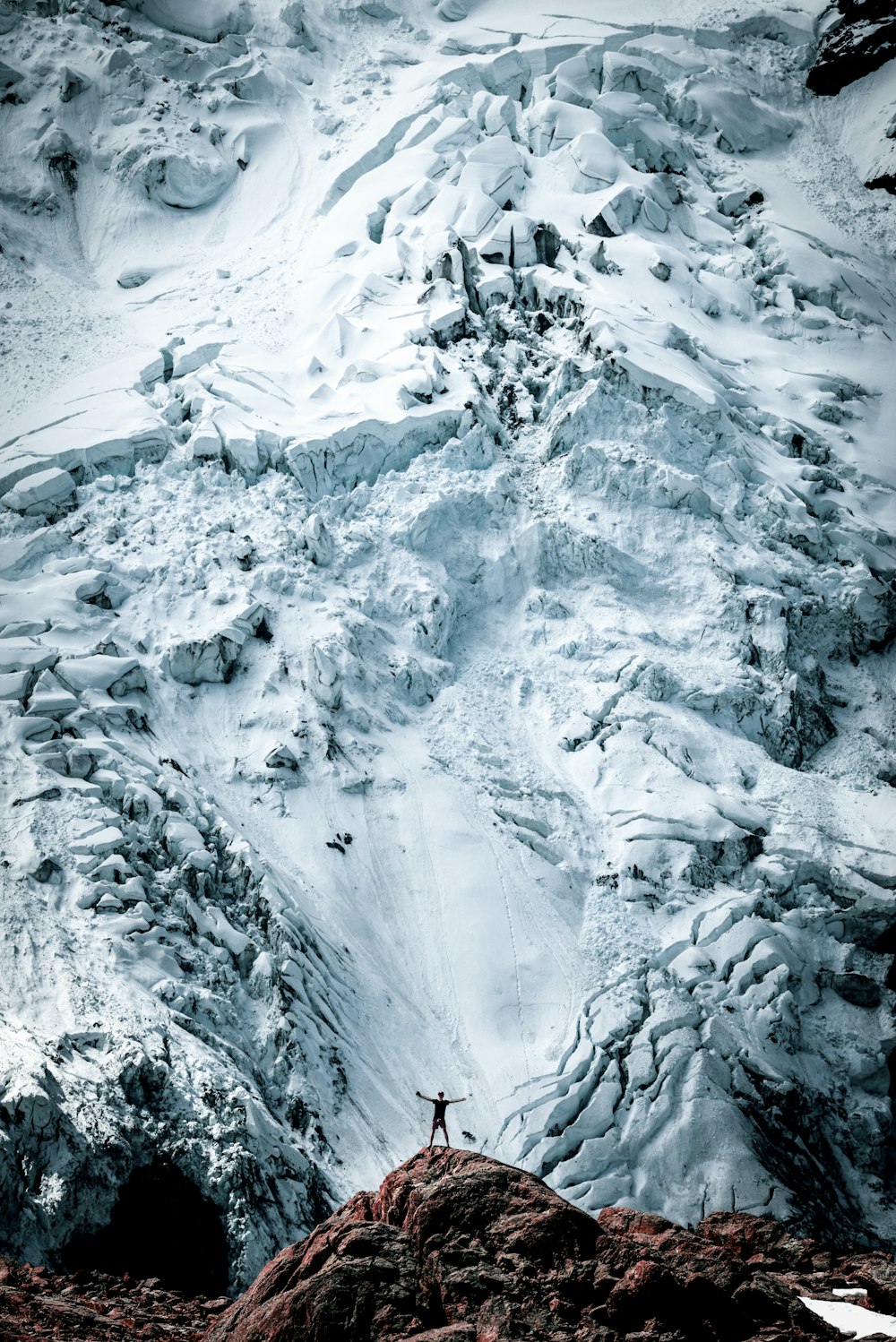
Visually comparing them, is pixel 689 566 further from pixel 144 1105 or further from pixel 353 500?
pixel 144 1105

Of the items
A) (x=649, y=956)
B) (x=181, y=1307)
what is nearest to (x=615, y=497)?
(x=649, y=956)

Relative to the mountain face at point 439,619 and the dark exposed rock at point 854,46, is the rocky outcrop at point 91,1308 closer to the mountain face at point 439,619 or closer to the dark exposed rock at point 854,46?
the mountain face at point 439,619

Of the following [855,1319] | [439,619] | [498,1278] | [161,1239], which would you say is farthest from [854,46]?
[498,1278]

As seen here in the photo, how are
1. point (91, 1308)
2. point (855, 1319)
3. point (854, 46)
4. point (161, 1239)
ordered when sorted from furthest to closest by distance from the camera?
point (854, 46) → point (161, 1239) → point (91, 1308) → point (855, 1319)

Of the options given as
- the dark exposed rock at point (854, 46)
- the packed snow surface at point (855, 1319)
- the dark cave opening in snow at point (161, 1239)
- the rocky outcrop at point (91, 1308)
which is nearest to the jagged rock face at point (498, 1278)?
the packed snow surface at point (855, 1319)

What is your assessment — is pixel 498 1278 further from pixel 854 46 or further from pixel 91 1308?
pixel 854 46

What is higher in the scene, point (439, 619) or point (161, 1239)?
point (439, 619)
